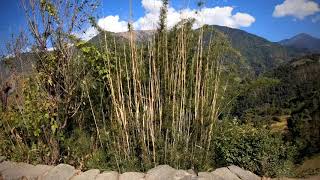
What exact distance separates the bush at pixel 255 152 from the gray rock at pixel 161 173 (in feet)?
3.44

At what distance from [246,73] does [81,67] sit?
4214mm

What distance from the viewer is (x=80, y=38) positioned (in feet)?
16.4

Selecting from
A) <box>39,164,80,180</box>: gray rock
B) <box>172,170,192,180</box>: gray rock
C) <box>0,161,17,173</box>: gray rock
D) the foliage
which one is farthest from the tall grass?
<box>0,161,17,173</box>: gray rock

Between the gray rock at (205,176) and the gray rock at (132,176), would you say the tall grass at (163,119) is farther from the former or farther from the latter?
the gray rock at (205,176)

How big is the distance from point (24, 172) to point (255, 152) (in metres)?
3.11

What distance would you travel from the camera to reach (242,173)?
13.9ft

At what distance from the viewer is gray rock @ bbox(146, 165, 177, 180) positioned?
12.6 feet

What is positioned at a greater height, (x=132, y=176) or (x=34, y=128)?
(x=34, y=128)

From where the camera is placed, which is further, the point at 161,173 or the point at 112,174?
the point at 112,174

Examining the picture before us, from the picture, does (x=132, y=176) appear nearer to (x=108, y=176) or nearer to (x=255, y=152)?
(x=108, y=176)

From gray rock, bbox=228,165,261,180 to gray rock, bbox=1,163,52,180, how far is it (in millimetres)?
2411

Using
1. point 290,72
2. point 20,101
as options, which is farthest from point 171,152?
point 290,72

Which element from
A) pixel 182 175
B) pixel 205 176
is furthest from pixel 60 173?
pixel 205 176

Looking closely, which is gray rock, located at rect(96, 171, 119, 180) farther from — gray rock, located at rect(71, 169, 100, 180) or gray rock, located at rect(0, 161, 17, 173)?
gray rock, located at rect(0, 161, 17, 173)
